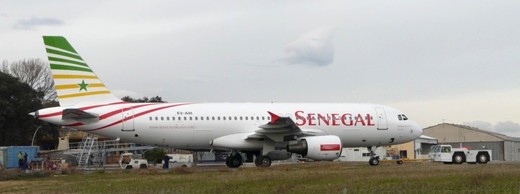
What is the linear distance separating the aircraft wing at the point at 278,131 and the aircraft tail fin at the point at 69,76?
7.65 meters

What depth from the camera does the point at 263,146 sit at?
34.8 meters

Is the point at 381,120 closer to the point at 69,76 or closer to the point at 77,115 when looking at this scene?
the point at 77,115

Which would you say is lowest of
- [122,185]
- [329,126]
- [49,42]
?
[122,185]

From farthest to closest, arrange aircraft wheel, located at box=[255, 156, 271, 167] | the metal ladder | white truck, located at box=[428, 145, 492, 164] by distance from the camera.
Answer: the metal ladder < white truck, located at box=[428, 145, 492, 164] < aircraft wheel, located at box=[255, 156, 271, 167]

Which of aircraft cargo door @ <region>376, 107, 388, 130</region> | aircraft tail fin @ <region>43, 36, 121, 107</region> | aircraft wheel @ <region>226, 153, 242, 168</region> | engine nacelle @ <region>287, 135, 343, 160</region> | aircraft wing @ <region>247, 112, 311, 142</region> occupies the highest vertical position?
aircraft tail fin @ <region>43, 36, 121, 107</region>

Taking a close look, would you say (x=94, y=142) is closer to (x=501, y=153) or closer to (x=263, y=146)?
(x=263, y=146)

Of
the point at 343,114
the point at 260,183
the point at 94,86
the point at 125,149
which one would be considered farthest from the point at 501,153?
the point at 260,183

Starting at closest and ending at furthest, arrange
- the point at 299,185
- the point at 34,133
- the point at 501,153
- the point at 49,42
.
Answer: the point at 299,185 → the point at 49,42 → the point at 34,133 → the point at 501,153

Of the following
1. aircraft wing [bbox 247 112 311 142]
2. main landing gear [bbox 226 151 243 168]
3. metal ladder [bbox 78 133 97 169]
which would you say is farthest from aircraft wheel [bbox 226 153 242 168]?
metal ladder [bbox 78 133 97 169]

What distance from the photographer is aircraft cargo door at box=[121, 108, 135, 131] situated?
3281 centimetres

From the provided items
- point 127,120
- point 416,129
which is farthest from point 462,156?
point 127,120

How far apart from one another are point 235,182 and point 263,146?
13.5 meters

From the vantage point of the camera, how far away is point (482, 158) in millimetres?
42875

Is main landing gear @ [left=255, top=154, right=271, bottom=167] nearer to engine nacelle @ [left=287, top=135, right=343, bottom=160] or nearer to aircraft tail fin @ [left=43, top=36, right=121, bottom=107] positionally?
engine nacelle @ [left=287, top=135, right=343, bottom=160]
